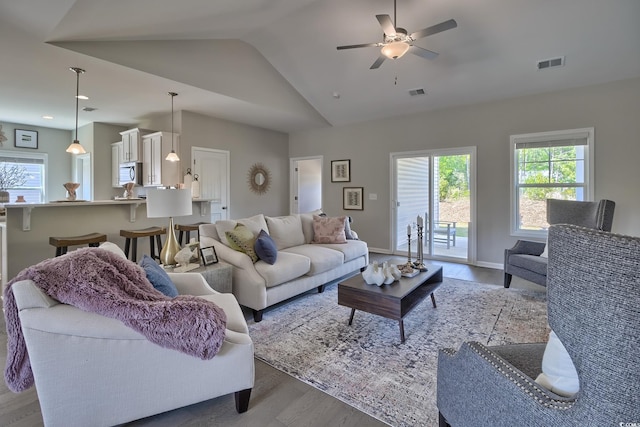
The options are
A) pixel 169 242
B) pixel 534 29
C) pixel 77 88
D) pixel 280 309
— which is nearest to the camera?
pixel 169 242

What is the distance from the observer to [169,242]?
9.32 ft

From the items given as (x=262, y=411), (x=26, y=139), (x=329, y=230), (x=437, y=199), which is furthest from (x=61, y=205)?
(x=437, y=199)

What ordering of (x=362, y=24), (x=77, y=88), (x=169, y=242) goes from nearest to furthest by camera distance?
(x=169, y=242)
(x=362, y=24)
(x=77, y=88)

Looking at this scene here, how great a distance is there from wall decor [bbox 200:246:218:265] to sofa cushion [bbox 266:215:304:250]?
100 centimetres

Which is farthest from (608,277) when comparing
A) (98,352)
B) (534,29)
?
(534,29)

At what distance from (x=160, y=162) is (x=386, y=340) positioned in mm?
4818

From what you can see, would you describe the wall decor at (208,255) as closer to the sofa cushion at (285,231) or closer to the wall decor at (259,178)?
the sofa cushion at (285,231)

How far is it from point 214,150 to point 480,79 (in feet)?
15.2

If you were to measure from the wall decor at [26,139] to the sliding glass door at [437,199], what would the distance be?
7.74 meters

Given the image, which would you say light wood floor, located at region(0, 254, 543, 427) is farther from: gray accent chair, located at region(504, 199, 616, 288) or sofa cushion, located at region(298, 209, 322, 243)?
gray accent chair, located at region(504, 199, 616, 288)

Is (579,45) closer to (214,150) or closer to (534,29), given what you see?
(534,29)

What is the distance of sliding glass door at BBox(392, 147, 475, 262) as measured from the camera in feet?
17.3

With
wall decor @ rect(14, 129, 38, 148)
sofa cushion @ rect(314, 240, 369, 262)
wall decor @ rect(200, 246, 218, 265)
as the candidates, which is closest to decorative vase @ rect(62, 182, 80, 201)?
wall decor @ rect(200, 246, 218, 265)

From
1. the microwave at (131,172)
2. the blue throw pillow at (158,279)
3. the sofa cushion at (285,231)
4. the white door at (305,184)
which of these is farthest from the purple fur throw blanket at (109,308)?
the white door at (305,184)
